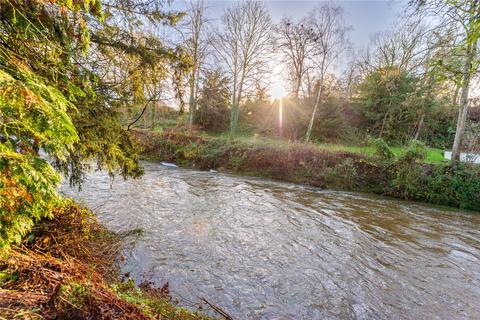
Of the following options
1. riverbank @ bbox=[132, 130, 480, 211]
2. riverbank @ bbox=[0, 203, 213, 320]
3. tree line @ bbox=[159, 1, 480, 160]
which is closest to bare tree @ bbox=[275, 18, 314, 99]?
tree line @ bbox=[159, 1, 480, 160]

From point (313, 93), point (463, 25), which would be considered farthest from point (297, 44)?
point (463, 25)

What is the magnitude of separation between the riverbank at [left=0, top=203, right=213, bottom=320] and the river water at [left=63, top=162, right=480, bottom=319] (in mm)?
881

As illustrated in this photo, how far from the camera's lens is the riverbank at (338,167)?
9.43 meters

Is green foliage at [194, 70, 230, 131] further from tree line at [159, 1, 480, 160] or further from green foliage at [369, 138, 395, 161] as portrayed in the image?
green foliage at [369, 138, 395, 161]

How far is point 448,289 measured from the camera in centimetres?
387

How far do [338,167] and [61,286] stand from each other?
36.3 ft

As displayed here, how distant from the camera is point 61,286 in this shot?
1.65 m

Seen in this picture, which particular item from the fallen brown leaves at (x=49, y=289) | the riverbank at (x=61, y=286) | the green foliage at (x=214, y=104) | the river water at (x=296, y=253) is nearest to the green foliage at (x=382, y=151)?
the river water at (x=296, y=253)

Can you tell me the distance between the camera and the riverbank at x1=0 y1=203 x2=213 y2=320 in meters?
1.51

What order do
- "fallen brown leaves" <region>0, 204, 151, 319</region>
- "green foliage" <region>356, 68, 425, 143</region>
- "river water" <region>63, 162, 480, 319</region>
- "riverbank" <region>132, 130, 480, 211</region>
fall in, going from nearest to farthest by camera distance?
"fallen brown leaves" <region>0, 204, 151, 319</region>, "river water" <region>63, 162, 480, 319</region>, "riverbank" <region>132, 130, 480, 211</region>, "green foliage" <region>356, 68, 425, 143</region>

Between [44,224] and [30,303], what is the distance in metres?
1.68

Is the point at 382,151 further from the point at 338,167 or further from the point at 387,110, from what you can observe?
the point at 387,110

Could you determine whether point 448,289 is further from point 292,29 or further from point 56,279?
point 292,29

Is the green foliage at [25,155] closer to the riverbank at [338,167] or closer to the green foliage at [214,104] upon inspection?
the riverbank at [338,167]
